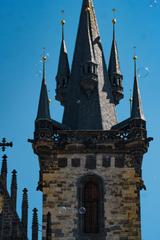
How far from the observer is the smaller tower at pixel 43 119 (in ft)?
140

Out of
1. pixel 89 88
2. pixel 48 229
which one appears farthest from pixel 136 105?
pixel 48 229

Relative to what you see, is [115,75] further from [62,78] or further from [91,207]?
[91,207]

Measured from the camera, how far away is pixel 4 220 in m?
38.8

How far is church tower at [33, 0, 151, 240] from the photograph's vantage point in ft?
135

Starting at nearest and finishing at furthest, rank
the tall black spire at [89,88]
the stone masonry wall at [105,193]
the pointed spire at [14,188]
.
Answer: the pointed spire at [14,188], the stone masonry wall at [105,193], the tall black spire at [89,88]

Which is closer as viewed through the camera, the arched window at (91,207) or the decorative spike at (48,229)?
the decorative spike at (48,229)

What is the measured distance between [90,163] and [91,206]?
161 cm

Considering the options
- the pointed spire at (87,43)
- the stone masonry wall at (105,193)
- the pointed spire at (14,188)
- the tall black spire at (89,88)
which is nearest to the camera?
the pointed spire at (14,188)

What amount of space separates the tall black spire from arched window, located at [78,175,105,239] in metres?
2.41

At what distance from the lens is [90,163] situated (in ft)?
139

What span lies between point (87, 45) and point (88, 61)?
0.95 m

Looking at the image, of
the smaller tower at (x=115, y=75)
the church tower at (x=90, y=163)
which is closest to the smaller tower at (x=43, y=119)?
the church tower at (x=90, y=163)

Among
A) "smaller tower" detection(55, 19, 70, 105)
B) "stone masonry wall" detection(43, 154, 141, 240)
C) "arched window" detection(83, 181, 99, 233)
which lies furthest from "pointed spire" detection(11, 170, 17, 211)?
"smaller tower" detection(55, 19, 70, 105)

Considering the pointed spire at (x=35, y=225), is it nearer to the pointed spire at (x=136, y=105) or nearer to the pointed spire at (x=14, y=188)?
the pointed spire at (x=14, y=188)
